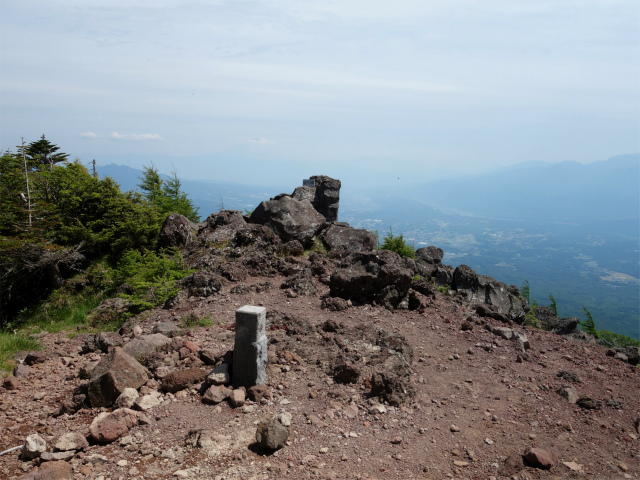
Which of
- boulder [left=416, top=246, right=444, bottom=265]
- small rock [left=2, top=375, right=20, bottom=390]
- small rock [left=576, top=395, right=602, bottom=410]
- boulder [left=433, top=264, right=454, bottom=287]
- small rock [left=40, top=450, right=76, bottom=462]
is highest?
boulder [left=416, top=246, right=444, bottom=265]

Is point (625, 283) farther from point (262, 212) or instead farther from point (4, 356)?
point (4, 356)

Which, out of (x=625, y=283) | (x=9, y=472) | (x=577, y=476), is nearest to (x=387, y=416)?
(x=577, y=476)

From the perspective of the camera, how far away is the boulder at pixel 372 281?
10.7 m

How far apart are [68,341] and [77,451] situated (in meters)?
4.77

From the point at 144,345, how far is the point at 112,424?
216 centimetres

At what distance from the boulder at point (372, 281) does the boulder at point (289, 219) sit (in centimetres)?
562

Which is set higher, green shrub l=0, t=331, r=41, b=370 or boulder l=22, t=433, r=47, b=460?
boulder l=22, t=433, r=47, b=460

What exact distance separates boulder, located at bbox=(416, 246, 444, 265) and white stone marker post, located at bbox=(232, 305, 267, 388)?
10692 mm

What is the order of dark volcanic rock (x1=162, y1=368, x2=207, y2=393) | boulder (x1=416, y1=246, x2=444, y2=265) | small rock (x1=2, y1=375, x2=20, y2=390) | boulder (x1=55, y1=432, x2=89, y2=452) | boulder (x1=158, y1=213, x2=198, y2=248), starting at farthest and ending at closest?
boulder (x1=416, y1=246, x2=444, y2=265) → boulder (x1=158, y1=213, x2=198, y2=248) → small rock (x1=2, y1=375, x2=20, y2=390) → dark volcanic rock (x1=162, y1=368, x2=207, y2=393) → boulder (x1=55, y1=432, x2=89, y2=452)

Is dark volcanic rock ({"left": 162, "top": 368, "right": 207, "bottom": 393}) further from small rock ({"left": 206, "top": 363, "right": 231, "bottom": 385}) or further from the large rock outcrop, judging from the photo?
the large rock outcrop

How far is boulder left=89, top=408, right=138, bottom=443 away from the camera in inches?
204

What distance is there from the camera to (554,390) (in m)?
7.21

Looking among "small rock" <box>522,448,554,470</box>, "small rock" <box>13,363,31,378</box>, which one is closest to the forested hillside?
"small rock" <box>13,363,31,378</box>

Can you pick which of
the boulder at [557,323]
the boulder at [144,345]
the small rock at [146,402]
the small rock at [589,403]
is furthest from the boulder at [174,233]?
the boulder at [557,323]
